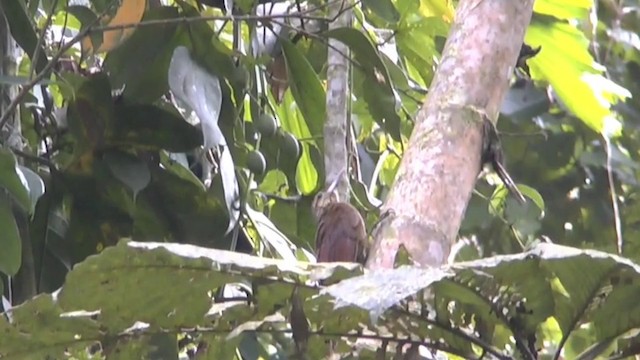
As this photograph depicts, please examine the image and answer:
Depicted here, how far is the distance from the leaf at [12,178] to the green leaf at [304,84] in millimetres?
390

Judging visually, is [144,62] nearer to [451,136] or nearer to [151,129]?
[151,129]

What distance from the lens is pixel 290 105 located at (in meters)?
1.63

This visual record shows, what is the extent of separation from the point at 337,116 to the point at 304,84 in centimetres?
22

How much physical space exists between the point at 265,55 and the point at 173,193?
21cm

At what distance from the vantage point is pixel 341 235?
37.1 inches

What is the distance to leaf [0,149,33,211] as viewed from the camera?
3.29ft

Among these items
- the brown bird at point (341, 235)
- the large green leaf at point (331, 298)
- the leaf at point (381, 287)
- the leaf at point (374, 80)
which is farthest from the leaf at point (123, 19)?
the leaf at point (381, 287)

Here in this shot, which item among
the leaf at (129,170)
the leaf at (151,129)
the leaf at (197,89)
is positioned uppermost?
the leaf at (197,89)

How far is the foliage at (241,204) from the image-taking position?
699mm

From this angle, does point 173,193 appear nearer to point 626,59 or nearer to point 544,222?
point 544,222

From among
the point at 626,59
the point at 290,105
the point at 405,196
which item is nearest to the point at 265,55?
the point at 290,105

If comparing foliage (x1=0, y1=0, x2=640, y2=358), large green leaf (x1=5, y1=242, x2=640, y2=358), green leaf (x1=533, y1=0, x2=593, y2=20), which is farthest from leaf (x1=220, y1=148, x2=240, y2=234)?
green leaf (x1=533, y1=0, x2=593, y2=20)

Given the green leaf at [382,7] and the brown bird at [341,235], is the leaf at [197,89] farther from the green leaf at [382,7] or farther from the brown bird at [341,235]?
the green leaf at [382,7]

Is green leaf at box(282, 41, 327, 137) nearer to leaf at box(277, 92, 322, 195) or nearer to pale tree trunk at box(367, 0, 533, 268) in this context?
leaf at box(277, 92, 322, 195)
